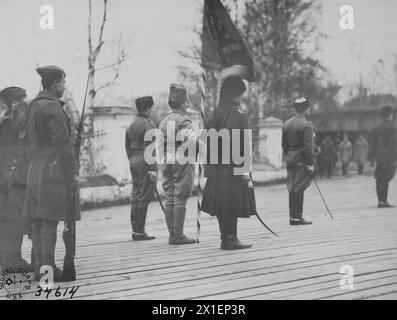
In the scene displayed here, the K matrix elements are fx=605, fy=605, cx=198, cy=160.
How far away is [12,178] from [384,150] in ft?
22.6

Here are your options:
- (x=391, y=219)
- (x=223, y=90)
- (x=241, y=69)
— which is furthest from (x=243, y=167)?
(x=391, y=219)

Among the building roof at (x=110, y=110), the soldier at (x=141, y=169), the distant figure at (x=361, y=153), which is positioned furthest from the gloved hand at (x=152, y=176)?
the distant figure at (x=361, y=153)

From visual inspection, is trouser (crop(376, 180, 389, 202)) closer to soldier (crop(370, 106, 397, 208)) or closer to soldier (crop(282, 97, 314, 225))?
soldier (crop(370, 106, 397, 208))

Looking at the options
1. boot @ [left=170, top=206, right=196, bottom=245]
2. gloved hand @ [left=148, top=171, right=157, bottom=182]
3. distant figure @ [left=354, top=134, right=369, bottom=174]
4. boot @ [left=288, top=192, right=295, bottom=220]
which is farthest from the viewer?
distant figure @ [left=354, top=134, right=369, bottom=174]

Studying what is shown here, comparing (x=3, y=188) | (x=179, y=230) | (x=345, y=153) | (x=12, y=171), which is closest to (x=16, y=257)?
(x=3, y=188)

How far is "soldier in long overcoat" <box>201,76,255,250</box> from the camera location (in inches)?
244

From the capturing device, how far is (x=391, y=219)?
8.58 meters

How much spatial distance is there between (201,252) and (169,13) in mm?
5302

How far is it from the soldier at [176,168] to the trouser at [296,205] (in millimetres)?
2138

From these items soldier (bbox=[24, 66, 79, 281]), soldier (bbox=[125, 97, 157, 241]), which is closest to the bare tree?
soldier (bbox=[125, 97, 157, 241])

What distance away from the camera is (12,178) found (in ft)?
16.8

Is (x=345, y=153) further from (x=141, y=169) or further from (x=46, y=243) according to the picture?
(x=46, y=243)

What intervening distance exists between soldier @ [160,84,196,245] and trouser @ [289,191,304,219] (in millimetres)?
2138
